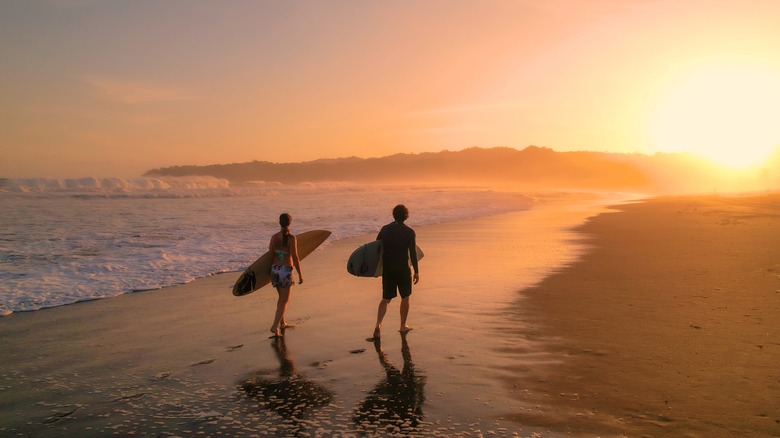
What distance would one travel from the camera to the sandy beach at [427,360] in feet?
16.4

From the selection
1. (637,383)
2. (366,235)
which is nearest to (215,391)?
(637,383)

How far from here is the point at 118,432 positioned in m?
4.83

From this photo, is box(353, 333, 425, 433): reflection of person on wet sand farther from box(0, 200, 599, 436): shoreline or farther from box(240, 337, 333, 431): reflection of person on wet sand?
box(240, 337, 333, 431): reflection of person on wet sand

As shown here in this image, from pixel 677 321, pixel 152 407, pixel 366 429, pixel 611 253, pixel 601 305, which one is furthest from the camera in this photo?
pixel 611 253

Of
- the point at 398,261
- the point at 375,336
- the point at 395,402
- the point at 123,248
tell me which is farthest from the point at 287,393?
the point at 123,248

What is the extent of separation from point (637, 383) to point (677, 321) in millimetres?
2802

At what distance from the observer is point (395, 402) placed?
17.8 ft

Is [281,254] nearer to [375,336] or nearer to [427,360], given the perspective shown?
[375,336]

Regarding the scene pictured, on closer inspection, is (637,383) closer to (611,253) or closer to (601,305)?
(601,305)

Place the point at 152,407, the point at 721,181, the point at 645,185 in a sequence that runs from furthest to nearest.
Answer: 1. the point at 645,185
2. the point at 721,181
3. the point at 152,407

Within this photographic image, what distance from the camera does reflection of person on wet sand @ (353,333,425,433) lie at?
4.95 metres

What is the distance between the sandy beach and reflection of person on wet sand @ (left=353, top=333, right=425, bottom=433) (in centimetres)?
2

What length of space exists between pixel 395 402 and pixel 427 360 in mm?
1331

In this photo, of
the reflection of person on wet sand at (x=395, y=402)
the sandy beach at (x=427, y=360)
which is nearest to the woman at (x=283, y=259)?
the sandy beach at (x=427, y=360)
